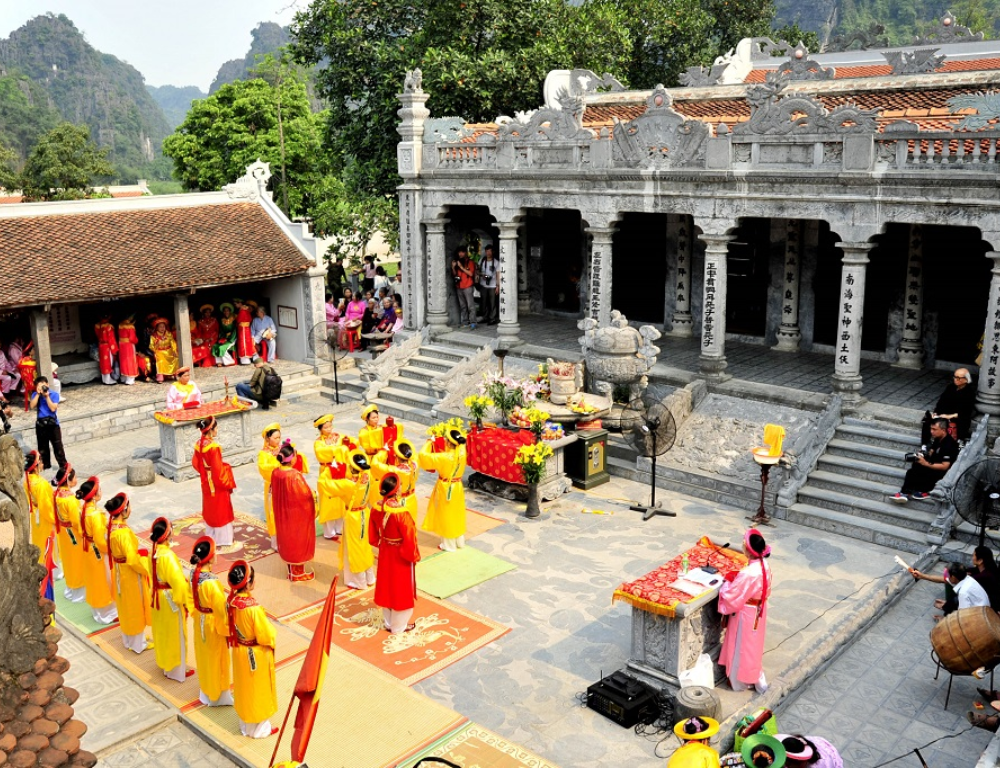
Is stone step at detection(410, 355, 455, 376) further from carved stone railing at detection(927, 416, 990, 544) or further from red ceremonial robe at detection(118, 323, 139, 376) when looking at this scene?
carved stone railing at detection(927, 416, 990, 544)

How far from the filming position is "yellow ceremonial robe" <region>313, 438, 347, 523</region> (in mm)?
12930

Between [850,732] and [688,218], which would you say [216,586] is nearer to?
[850,732]

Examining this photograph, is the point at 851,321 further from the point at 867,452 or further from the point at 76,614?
the point at 76,614

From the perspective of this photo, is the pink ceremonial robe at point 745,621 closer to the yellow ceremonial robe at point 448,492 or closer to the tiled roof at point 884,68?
the yellow ceremonial robe at point 448,492

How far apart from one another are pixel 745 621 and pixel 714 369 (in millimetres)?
8036

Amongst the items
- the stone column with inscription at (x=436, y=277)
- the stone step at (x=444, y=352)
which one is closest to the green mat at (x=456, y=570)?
the stone step at (x=444, y=352)

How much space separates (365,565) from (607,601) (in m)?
3.02

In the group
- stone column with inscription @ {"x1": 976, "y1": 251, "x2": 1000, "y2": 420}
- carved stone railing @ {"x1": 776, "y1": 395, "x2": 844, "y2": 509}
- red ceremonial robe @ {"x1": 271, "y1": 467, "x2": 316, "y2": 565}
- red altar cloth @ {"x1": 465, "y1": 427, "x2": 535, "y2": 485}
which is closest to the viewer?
red ceremonial robe @ {"x1": 271, "y1": 467, "x2": 316, "y2": 565}

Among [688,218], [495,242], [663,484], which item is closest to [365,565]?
[663,484]

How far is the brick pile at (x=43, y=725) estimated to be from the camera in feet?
16.1

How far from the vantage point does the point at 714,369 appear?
1727cm

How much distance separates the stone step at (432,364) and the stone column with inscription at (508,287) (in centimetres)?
126

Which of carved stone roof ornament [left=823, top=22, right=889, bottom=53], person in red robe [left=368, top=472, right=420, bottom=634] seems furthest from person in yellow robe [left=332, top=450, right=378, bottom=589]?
carved stone roof ornament [left=823, top=22, right=889, bottom=53]

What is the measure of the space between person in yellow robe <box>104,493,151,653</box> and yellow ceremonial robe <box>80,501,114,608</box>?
0.20m
